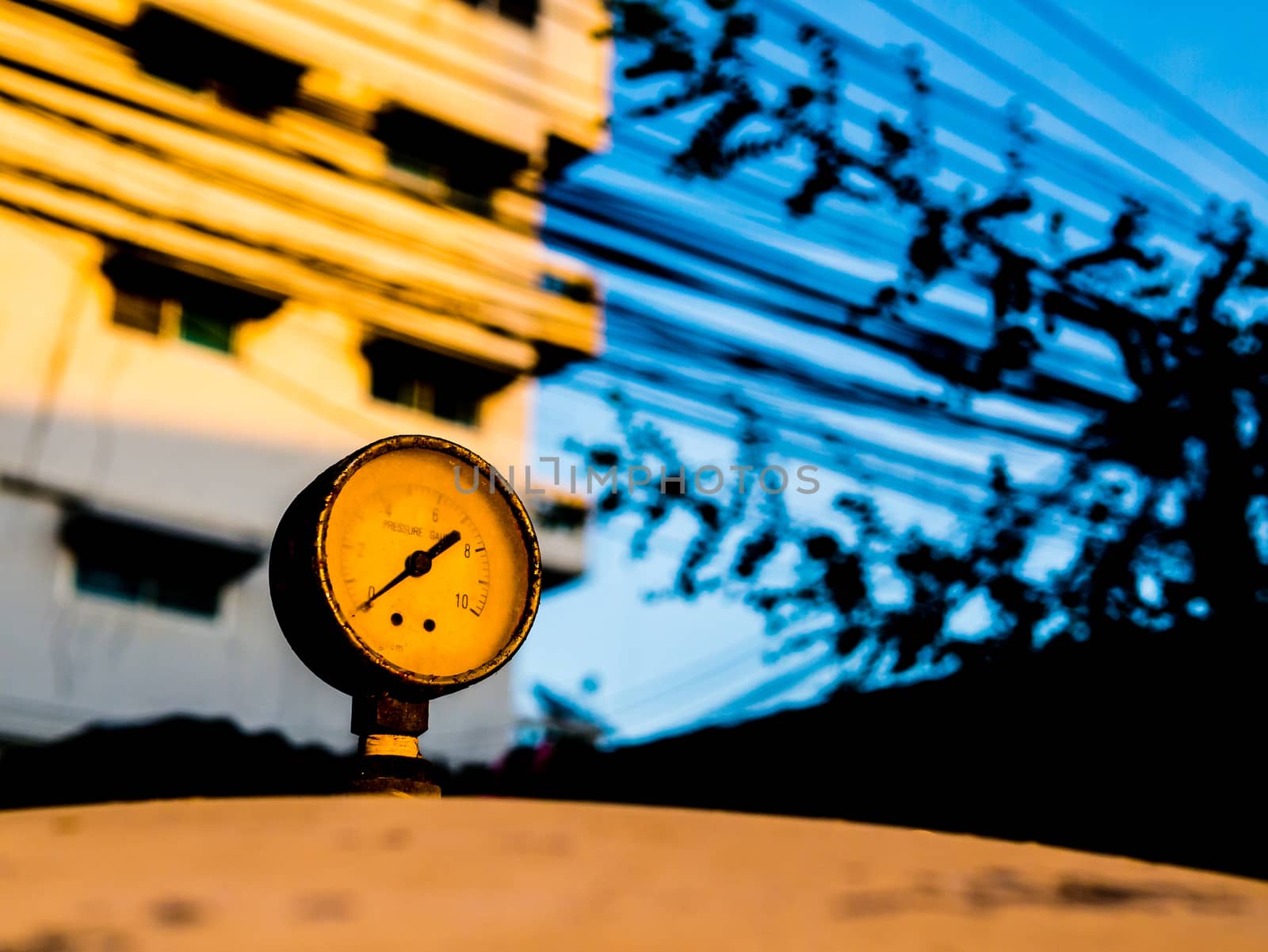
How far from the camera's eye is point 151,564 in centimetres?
1465

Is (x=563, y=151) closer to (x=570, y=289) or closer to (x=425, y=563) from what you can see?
(x=570, y=289)

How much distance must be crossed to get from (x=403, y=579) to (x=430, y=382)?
13.7 metres

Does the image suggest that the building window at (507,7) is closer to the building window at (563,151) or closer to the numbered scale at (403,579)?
the building window at (563,151)

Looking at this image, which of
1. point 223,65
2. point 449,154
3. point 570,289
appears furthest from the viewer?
point 449,154

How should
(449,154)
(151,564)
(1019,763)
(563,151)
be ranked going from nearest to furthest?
(1019,763) → (151,564) → (449,154) → (563,151)

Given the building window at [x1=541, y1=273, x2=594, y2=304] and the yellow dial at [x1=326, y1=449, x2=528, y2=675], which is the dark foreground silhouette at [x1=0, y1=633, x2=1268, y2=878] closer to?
the building window at [x1=541, y1=273, x2=594, y2=304]

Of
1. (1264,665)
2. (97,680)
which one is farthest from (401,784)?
(97,680)

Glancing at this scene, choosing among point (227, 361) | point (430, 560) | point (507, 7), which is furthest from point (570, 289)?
point (507, 7)

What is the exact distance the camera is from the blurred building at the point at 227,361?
550 inches

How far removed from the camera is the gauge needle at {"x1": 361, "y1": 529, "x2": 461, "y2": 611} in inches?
130

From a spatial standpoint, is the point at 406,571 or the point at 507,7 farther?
the point at 507,7

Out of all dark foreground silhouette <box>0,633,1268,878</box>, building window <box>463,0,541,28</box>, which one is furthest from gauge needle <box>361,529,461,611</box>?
building window <box>463,0,541,28</box>

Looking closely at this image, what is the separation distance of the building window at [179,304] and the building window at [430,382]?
1635mm

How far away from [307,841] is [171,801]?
1.47 ft
